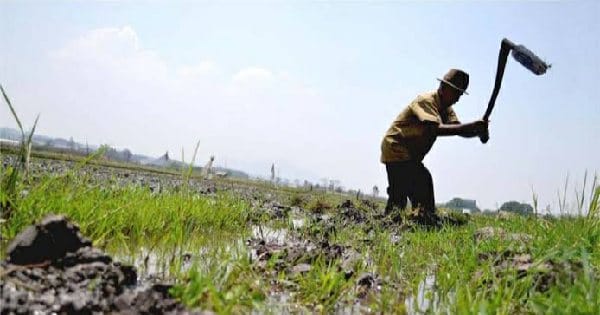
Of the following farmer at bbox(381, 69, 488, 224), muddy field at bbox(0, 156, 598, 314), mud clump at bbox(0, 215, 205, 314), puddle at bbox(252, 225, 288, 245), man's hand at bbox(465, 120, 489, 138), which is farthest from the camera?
farmer at bbox(381, 69, 488, 224)

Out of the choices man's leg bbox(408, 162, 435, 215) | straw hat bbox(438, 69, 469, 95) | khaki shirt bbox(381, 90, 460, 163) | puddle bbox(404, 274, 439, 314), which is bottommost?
puddle bbox(404, 274, 439, 314)

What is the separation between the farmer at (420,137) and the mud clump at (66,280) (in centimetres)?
588

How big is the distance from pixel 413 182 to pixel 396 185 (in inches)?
13.9

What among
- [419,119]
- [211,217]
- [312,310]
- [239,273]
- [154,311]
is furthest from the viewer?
[419,119]

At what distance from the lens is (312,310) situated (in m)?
2.68

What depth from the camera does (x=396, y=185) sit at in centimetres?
844

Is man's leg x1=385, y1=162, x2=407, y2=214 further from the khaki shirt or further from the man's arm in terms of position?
the man's arm

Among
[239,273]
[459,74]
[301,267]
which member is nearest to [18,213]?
[239,273]

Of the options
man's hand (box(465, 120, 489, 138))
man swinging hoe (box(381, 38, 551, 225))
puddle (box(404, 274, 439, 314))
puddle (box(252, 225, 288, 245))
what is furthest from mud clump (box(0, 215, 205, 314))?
man's hand (box(465, 120, 489, 138))

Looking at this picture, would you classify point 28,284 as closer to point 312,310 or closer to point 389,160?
point 312,310

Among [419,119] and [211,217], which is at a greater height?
[419,119]

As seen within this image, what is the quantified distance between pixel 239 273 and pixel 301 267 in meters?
0.48

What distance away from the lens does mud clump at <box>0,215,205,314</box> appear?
2.03m

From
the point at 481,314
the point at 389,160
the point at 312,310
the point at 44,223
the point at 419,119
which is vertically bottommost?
the point at 312,310
